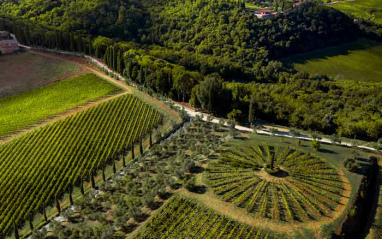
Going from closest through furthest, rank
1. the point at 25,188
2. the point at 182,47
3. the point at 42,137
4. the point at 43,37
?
the point at 25,188 < the point at 42,137 < the point at 43,37 < the point at 182,47

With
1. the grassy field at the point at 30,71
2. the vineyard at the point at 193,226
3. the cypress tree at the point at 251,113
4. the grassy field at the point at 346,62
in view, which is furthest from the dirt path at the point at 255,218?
the grassy field at the point at 346,62

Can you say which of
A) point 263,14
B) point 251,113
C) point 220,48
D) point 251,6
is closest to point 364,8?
point 251,6

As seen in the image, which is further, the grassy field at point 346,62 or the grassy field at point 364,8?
the grassy field at point 364,8

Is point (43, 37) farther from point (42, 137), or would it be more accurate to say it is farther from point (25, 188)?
point (25, 188)

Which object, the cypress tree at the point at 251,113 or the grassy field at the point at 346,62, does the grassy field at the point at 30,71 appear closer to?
the cypress tree at the point at 251,113

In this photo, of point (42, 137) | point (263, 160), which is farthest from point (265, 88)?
point (42, 137)

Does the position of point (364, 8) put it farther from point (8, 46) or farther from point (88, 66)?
point (8, 46)

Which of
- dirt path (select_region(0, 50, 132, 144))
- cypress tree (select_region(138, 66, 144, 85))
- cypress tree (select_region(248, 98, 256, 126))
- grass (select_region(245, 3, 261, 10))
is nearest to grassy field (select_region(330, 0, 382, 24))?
grass (select_region(245, 3, 261, 10))
